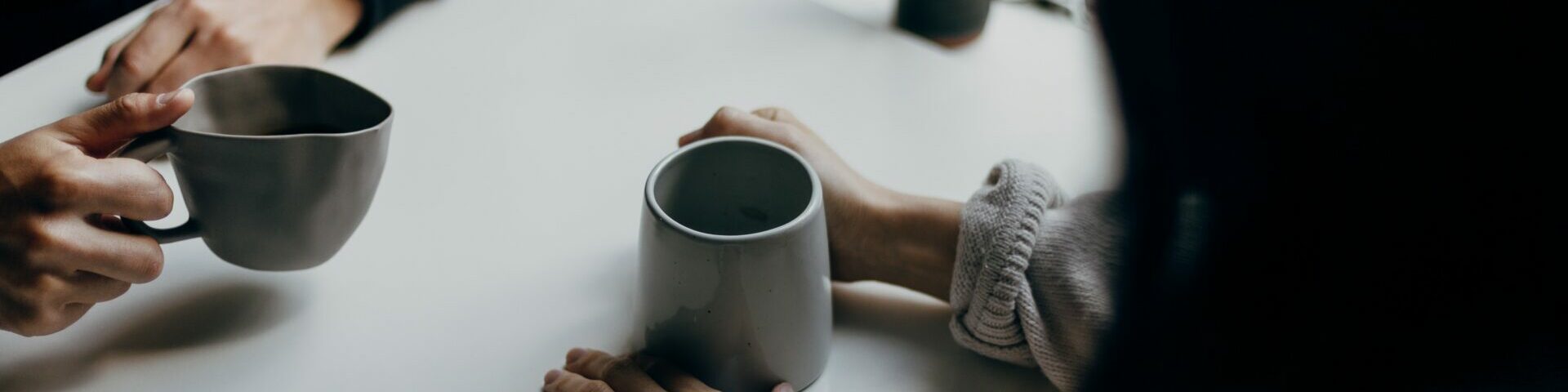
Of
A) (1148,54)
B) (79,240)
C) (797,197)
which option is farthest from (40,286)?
(1148,54)

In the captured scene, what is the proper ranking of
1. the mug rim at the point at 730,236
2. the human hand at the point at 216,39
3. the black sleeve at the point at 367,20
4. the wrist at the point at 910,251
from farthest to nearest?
the black sleeve at the point at 367,20 → the human hand at the point at 216,39 → the wrist at the point at 910,251 → the mug rim at the point at 730,236

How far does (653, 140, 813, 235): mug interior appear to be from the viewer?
45cm

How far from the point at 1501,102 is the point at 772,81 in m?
0.56

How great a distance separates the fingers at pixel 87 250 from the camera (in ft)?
1.38

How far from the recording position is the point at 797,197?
1.47 ft

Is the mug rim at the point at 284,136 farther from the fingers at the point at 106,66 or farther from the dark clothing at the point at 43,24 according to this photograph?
the dark clothing at the point at 43,24

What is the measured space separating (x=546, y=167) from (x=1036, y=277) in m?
0.32

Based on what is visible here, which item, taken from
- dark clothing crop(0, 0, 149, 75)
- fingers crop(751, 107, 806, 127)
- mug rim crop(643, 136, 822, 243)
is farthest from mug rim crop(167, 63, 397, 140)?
dark clothing crop(0, 0, 149, 75)

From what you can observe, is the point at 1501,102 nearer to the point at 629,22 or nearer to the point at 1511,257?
the point at 1511,257

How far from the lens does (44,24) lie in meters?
0.80

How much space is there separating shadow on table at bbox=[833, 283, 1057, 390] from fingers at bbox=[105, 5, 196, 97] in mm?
460

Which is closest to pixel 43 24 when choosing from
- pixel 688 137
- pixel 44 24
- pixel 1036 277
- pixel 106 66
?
pixel 44 24

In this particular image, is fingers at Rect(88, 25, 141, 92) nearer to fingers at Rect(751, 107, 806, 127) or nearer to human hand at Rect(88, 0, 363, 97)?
human hand at Rect(88, 0, 363, 97)

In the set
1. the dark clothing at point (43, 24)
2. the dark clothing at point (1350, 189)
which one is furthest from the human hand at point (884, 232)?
the dark clothing at point (43, 24)
